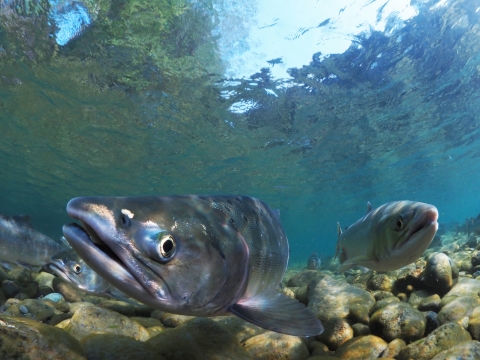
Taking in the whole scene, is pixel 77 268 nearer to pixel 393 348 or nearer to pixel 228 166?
pixel 393 348

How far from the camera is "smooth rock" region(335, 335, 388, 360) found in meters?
3.58

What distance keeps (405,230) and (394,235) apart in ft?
0.77

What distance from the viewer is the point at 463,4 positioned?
12.4m

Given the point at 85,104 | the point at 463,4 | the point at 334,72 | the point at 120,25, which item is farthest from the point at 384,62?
the point at 85,104

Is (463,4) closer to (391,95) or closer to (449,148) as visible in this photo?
(391,95)

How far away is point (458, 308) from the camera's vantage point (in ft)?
13.1

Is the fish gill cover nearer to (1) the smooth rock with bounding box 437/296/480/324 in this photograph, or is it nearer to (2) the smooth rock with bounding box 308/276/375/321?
(2) the smooth rock with bounding box 308/276/375/321

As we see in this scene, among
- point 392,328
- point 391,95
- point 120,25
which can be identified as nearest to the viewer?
point 392,328

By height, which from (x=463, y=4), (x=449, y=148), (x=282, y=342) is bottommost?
(x=282, y=342)

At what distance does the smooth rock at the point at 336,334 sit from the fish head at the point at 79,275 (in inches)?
144

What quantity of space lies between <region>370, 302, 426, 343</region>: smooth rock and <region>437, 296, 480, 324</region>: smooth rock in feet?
0.99

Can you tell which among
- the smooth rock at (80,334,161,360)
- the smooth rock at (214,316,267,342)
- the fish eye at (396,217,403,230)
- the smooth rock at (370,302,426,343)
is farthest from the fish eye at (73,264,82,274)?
the fish eye at (396,217,403,230)

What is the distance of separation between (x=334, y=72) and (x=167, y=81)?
7.88 meters

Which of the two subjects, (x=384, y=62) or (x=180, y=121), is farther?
(x=180, y=121)
